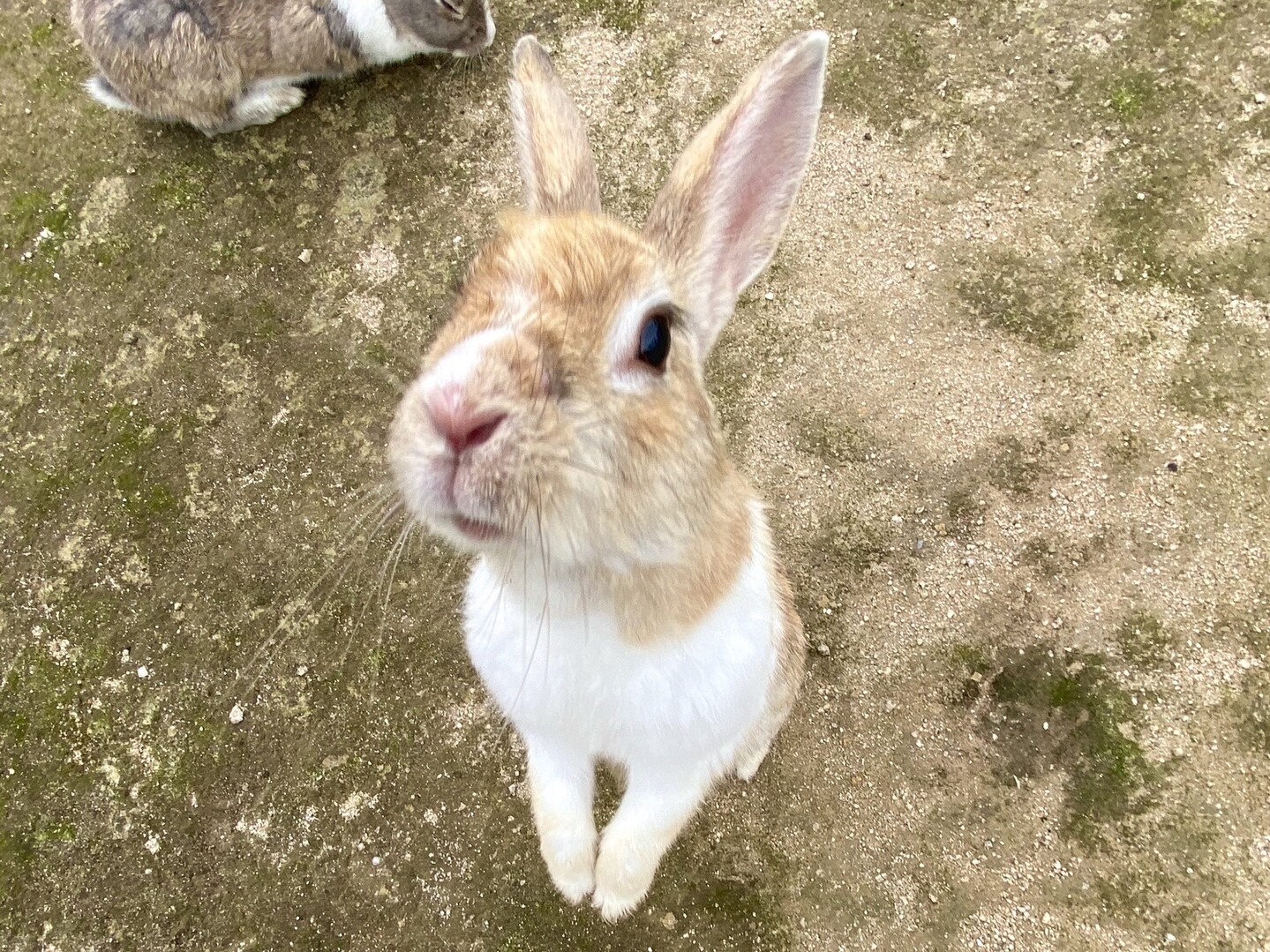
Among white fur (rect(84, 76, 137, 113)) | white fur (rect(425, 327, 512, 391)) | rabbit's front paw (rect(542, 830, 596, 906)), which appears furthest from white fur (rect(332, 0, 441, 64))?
rabbit's front paw (rect(542, 830, 596, 906))

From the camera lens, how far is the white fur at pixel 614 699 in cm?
179

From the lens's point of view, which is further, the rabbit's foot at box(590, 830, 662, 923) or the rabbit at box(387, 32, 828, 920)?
the rabbit's foot at box(590, 830, 662, 923)

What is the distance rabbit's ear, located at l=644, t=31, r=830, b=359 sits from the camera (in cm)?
172

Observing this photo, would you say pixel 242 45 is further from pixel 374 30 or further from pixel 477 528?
pixel 477 528

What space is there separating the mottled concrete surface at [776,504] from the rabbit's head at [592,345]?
146 centimetres

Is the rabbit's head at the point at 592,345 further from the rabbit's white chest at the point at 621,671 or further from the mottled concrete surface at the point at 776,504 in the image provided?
the mottled concrete surface at the point at 776,504

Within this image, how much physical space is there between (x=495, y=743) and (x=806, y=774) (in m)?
1.18

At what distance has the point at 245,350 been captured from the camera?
3457 millimetres

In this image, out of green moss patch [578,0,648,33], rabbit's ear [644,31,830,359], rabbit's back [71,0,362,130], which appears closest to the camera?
rabbit's ear [644,31,830,359]

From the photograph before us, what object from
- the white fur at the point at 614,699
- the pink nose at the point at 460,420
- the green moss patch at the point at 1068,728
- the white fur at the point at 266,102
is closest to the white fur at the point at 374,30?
the white fur at the point at 266,102

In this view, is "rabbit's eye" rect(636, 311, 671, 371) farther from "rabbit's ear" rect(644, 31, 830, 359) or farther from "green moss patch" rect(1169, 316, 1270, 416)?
"green moss patch" rect(1169, 316, 1270, 416)

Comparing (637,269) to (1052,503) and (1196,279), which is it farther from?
(1196,279)

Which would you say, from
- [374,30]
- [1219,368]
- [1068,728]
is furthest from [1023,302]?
[374,30]

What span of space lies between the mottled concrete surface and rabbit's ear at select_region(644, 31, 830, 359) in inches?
53.2
